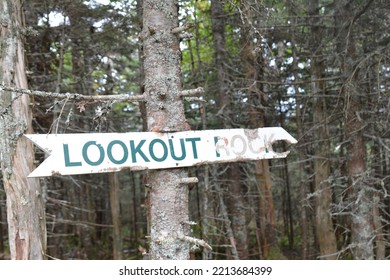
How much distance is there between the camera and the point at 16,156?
323 centimetres

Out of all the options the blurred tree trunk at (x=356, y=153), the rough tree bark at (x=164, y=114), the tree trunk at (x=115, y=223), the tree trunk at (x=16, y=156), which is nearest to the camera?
the rough tree bark at (x=164, y=114)

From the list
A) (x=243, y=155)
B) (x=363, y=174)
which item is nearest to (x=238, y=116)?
(x=363, y=174)

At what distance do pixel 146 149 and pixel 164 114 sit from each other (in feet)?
0.99

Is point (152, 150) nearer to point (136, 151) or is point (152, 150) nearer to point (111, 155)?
point (136, 151)

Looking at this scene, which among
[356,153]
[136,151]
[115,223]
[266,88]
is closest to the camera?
[136,151]

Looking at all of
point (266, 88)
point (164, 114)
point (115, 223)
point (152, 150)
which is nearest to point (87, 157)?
point (152, 150)

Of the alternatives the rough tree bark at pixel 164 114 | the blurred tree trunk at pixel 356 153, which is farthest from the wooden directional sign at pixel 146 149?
the blurred tree trunk at pixel 356 153

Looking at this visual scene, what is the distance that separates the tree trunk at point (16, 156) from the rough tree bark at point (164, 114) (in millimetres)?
1261

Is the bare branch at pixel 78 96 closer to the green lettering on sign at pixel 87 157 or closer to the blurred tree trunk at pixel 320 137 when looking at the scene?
the green lettering on sign at pixel 87 157

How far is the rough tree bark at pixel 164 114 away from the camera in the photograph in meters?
2.66

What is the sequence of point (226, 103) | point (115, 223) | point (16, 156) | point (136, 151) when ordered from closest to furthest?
point (136, 151), point (16, 156), point (226, 103), point (115, 223)

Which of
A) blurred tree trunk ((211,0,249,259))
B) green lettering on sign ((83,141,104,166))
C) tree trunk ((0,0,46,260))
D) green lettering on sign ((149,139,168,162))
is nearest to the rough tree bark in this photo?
green lettering on sign ((149,139,168,162))

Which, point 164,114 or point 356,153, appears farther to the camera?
point 356,153
